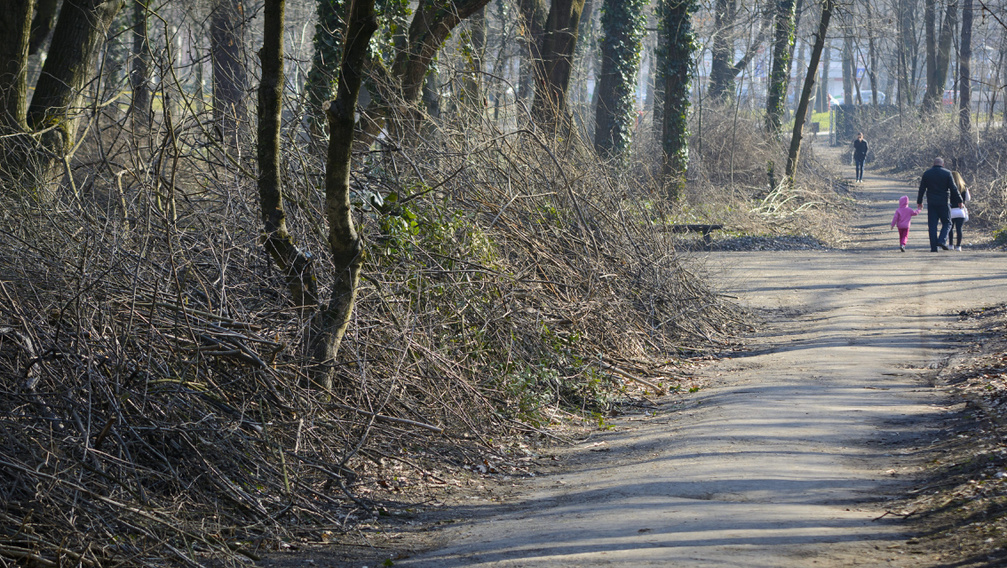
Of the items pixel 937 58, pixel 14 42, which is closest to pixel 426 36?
pixel 14 42

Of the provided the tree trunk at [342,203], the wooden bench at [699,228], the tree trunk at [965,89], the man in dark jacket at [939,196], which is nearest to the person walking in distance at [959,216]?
the man in dark jacket at [939,196]

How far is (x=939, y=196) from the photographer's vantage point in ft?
58.4

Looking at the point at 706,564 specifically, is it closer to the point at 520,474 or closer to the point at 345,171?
the point at 520,474

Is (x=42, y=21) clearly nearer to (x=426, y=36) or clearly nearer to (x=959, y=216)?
(x=426, y=36)

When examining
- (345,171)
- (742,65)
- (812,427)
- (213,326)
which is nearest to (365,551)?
(213,326)

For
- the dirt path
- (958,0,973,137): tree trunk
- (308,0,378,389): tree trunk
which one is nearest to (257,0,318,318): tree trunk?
(308,0,378,389): tree trunk

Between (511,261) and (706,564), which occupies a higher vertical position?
(511,261)

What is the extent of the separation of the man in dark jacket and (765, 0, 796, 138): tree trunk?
10.8 metres

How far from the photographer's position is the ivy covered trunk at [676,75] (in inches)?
835

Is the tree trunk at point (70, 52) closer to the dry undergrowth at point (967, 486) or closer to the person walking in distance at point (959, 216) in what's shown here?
the dry undergrowth at point (967, 486)

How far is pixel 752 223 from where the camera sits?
73.6 ft

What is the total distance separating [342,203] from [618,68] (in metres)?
15.8

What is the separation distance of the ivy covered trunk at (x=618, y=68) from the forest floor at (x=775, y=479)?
11.2 metres

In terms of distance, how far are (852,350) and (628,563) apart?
6199mm
